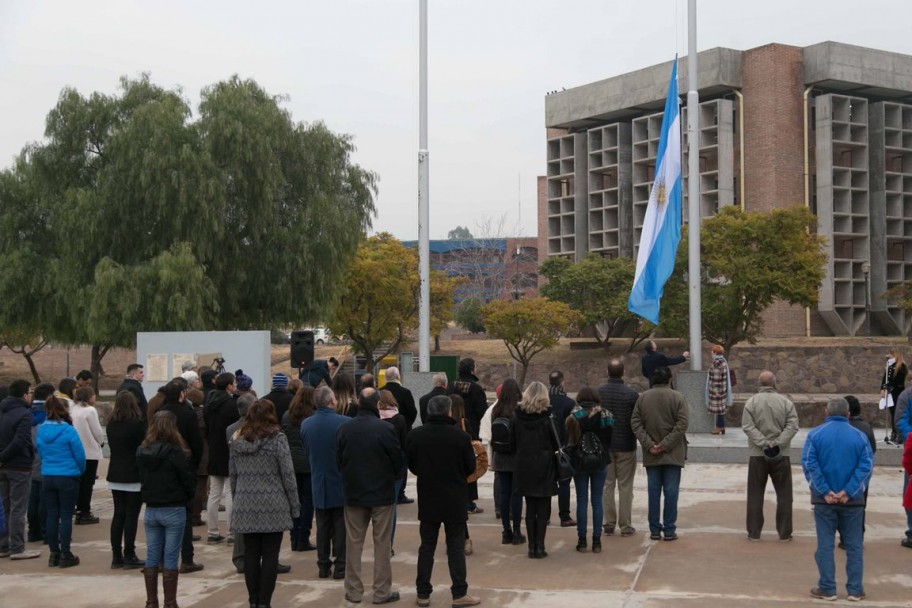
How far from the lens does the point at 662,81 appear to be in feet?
163

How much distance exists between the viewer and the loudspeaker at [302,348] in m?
20.9

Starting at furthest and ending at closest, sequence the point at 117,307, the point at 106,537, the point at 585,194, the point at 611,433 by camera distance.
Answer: the point at 585,194 < the point at 117,307 < the point at 106,537 < the point at 611,433

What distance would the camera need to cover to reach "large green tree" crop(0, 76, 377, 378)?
3038 cm

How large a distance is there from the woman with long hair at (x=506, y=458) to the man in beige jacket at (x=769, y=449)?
98.3 inches

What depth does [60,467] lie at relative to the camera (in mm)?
10266

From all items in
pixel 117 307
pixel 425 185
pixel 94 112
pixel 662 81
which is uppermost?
pixel 662 81

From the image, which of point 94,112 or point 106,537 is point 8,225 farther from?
point 106,537

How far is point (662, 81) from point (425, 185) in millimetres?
32847

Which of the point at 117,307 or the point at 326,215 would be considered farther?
the point at 326,215

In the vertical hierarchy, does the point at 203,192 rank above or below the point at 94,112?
below

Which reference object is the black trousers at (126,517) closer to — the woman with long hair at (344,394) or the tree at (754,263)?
the woman with long hair at (344,394)

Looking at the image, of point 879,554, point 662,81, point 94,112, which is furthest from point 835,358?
point 879,554

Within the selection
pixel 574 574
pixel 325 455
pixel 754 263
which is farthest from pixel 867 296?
pixel 325 455

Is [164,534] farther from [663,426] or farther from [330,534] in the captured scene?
[663,426]
